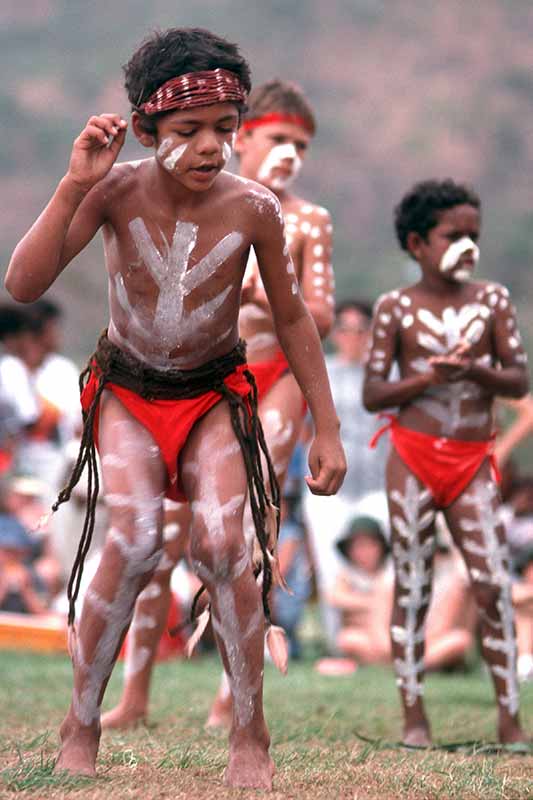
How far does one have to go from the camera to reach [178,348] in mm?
3719

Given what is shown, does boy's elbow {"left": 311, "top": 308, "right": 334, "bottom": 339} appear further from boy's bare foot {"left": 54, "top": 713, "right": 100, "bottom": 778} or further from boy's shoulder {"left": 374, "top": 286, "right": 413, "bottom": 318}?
boy's bare foot {"left": 54, "top": 713, "right": 100, "bottom": 778}

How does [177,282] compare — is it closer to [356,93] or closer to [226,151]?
[226,151]

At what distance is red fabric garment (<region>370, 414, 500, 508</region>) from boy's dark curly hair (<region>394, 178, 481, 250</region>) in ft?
2.59

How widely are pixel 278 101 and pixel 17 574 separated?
4456mm

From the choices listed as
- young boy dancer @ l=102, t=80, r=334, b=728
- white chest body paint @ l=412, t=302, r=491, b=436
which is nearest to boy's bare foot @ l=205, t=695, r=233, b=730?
young boy dancer @ l=102, t=80, r=334, b=728

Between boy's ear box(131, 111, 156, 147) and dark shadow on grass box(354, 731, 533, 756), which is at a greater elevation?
boy's ear box(131, 111, 156, 147)

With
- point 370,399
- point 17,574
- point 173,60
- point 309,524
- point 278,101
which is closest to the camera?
point 173,60

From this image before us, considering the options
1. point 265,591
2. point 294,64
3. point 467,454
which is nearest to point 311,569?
point 467,454

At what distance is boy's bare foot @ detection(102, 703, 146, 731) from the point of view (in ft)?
16.1

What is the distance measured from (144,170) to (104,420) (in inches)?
26.8

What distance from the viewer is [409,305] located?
5.13 metres

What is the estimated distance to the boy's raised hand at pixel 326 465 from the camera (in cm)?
372

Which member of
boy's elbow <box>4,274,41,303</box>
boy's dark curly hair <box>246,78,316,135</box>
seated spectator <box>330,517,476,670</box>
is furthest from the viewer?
seated spectator <box>330,517,476,670</box>

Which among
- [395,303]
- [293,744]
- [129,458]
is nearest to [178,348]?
[129,458]
